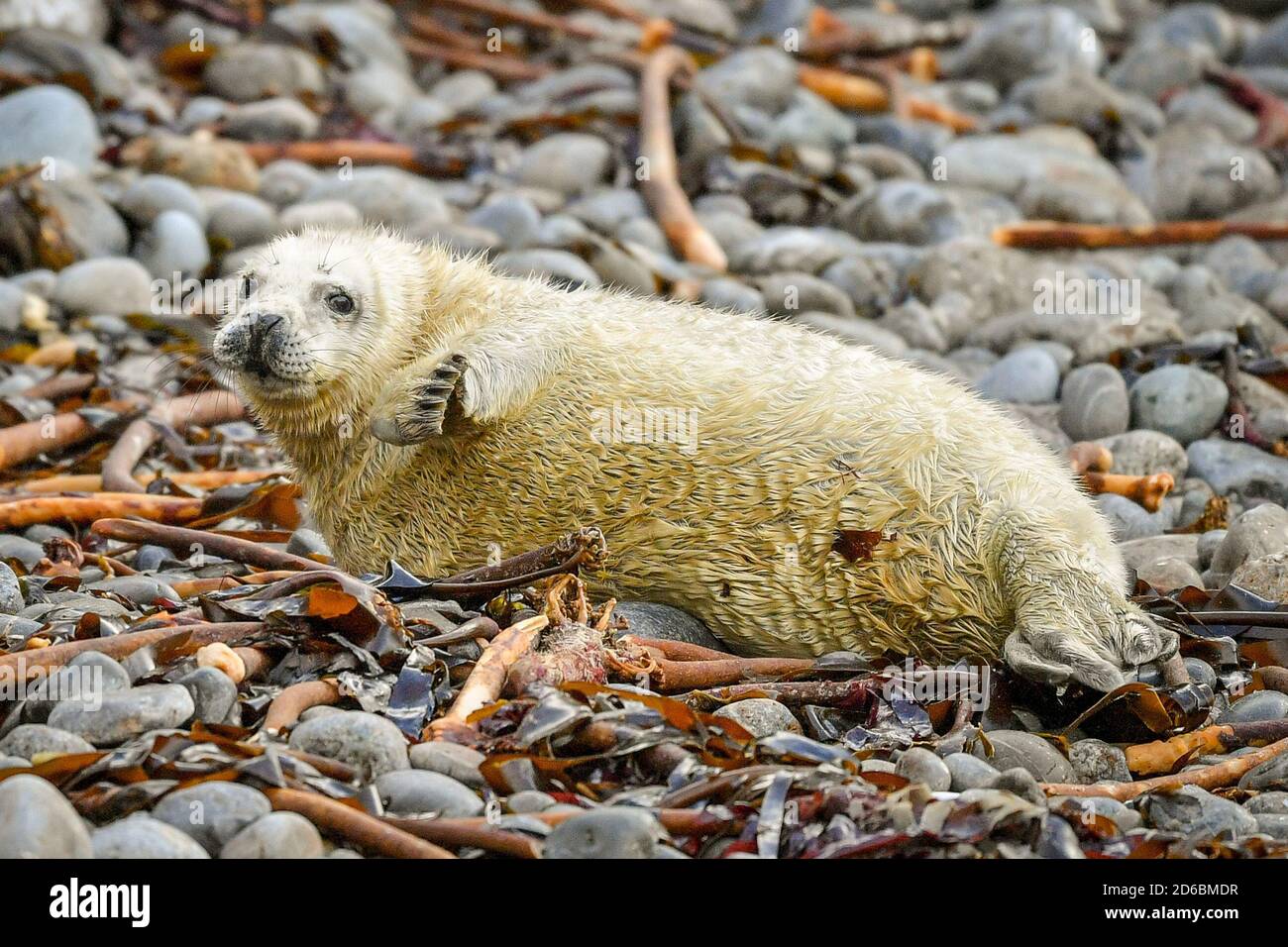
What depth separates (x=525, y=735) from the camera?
371cm

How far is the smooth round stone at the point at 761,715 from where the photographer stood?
404 cm

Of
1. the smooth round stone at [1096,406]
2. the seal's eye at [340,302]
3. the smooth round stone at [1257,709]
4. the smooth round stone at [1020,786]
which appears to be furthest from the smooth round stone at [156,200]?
the smooth round stone at [1020,786]

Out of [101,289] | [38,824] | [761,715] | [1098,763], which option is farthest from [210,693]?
[101,289]

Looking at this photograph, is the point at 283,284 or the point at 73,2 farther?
the point at 73,2

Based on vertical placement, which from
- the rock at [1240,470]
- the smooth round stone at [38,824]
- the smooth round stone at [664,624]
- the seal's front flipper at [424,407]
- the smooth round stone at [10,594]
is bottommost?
the smooth round stone at [38,824]

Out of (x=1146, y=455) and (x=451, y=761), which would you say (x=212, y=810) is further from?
(x=1146, y=455)

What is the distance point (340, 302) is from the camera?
520 centimetres

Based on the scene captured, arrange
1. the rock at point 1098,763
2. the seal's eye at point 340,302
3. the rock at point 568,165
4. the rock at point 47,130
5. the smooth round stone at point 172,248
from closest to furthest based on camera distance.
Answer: the rock at point 1098,763 → the seal's eye at point 340,302 → the smooth round stone at point 172,248 → the rock at point 47,130 → the rock at point 568,165

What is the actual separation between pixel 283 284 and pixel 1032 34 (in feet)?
33.8

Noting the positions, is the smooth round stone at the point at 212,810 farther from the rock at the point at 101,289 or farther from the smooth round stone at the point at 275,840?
the rock at the point at 101,289

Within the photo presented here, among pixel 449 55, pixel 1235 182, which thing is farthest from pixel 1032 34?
pixel 449 55

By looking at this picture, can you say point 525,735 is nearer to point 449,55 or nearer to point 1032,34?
point 449,55

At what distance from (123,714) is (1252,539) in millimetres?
3648

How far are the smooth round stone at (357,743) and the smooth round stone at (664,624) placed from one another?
3.54 ft
